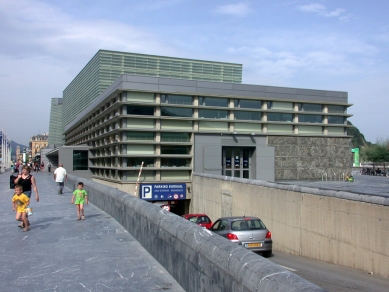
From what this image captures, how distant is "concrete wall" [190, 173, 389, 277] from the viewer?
1266 centimetres

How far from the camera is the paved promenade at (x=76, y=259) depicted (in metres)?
6.49

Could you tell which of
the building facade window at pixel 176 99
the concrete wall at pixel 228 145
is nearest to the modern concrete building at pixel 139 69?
the building facade window at pixel 176 99

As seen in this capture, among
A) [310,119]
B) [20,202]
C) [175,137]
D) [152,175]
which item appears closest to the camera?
[20,202]

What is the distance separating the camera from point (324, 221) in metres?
15.8

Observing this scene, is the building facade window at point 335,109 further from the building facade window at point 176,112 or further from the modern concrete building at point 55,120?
the modern concrete building at point 55,120

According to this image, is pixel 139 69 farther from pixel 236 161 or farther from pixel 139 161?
pixel 139 161

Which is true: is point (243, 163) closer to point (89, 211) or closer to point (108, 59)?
point (89, 211)

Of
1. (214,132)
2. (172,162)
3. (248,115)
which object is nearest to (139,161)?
(172,162)

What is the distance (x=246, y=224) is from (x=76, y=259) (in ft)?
27.6

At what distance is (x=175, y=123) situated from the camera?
1673 inches

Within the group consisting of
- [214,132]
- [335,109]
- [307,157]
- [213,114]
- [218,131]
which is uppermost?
[335,109]

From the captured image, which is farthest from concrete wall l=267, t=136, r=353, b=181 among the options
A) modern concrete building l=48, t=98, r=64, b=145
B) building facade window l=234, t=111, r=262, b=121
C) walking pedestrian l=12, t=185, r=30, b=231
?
modern concrete building l=48, t=98, r=64, b=145

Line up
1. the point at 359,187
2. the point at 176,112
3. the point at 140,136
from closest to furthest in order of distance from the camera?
the point at 359,187 < the point at 140,136 < the point at 176,112

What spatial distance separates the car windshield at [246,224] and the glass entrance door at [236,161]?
27.9 metres
